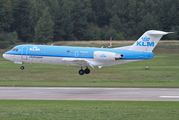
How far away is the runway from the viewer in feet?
125

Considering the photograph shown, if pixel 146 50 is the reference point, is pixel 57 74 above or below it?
below

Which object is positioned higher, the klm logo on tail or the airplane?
the klm logo on tail

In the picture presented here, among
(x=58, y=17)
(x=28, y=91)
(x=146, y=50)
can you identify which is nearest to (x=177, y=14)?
(x=58, y=17)

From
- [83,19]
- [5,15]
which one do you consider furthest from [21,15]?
[83,19]

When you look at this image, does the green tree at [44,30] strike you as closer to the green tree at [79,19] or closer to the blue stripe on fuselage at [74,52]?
the green tree at [79,19]

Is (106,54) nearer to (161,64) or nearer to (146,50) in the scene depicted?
(146,50)

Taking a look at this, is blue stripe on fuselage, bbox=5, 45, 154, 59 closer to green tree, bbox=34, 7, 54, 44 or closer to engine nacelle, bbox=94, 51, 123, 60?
engine nacelle, bbox=94, 51, 123, 60

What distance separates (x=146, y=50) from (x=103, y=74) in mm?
18202

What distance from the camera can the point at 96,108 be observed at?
30672 mm

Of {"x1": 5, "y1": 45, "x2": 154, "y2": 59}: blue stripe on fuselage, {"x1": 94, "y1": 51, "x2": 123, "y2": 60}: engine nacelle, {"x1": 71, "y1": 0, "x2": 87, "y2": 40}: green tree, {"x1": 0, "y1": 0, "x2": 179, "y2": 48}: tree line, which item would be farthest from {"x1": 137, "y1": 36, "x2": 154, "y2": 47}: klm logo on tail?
{"x1": 71, "y1": 0, "x2": 87, "y2": 40}: green tree

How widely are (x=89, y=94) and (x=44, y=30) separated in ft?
297

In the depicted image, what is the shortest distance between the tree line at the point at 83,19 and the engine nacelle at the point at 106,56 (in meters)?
72.8

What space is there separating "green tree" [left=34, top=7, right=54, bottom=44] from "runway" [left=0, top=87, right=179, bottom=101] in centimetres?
8026

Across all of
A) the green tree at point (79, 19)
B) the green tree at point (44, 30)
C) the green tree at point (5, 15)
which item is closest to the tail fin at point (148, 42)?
the green tree at point (44, 30)
